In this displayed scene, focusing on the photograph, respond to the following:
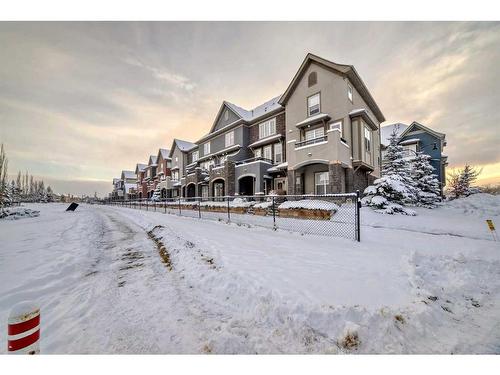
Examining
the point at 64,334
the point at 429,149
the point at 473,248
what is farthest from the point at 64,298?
the point at 429,149

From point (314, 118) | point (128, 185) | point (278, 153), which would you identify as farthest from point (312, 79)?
point (128, 185)

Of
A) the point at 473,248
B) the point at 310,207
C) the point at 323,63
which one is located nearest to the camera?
the point at 473,248

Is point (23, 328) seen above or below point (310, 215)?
below

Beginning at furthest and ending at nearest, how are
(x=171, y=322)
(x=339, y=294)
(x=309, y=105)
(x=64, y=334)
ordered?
(x=309, y=105) < (x=339, y=294) < (x=171, y=322) < (x=64, y=334)

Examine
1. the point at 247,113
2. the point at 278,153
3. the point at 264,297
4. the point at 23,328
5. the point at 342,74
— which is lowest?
the point at 264,297

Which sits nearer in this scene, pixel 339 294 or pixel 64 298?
pixel 339 294

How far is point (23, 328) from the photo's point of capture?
181 cm

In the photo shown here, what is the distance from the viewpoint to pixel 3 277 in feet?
13.8

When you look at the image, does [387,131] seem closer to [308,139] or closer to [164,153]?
[308,139]

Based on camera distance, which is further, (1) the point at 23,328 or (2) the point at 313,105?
(2) the point at 313,105

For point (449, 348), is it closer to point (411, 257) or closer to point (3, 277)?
point (411, 257)

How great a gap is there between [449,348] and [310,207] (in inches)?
324

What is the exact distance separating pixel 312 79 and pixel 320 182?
9.10 m

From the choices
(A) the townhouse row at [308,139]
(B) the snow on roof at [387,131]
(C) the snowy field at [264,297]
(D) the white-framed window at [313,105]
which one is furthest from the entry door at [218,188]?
(B) the snow on roof at [387,131]
